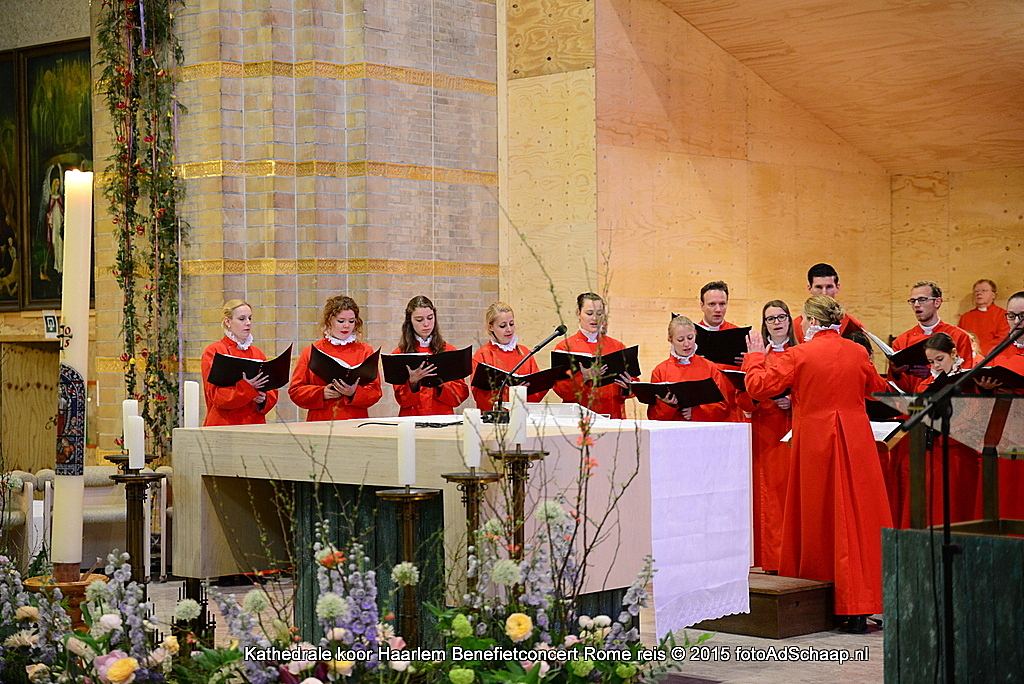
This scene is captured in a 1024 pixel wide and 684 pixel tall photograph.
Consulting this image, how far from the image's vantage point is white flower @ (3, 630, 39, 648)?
4148 mm

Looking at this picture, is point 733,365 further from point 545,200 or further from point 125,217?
point 125,217

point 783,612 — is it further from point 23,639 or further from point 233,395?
point 23,639

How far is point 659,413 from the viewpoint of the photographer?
7988mm

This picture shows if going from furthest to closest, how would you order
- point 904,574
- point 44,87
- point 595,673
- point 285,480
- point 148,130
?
point 44,87 < point 148,130 < point 285,480 < point 904,574 < point 595,673

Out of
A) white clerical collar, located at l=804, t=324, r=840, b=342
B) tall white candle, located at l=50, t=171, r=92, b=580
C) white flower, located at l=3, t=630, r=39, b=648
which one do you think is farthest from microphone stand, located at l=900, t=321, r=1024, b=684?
white clerical collar, located at l=804, t=324, r=840, b=342

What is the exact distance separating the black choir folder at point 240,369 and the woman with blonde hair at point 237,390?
0.36m

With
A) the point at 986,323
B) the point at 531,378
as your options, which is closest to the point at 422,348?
the point at 531,378

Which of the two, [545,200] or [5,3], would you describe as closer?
[545,200]

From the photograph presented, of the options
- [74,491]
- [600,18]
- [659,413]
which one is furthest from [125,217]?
[74,491]

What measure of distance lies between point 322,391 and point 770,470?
268 cm

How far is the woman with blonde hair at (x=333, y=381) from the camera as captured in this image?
7930 millimetres

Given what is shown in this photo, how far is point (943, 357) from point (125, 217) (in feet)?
19.7

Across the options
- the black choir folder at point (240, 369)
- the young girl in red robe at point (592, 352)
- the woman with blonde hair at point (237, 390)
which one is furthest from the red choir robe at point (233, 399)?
the young girl in red robe at point (592, 352)

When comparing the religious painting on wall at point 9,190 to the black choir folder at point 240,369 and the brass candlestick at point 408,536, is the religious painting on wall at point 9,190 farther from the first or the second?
the brass candlestick at point 408,536
